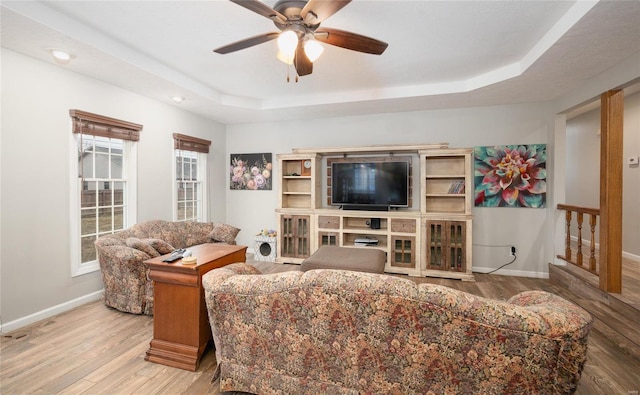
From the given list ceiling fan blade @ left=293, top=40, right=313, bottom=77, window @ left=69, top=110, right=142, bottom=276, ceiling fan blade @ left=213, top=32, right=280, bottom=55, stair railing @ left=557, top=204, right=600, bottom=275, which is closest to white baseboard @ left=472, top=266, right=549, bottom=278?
stair railing @ left=557, top=204, right=600, bottom=275

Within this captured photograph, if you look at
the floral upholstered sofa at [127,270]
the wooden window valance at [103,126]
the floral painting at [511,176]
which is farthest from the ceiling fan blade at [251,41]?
the floral painting at [511,176]

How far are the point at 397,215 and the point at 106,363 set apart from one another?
367 centimetres

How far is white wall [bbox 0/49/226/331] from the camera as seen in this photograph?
2.63 metres

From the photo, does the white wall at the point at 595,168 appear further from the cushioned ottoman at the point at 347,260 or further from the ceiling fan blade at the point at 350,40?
the ceiling fan blade at the point at 350,40

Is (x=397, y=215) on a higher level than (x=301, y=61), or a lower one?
lower

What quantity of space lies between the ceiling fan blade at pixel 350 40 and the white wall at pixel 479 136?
2579 mm

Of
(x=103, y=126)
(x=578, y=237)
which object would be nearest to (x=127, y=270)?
(x=103, y=126)

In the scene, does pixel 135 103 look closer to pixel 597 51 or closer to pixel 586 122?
pixel 597 51

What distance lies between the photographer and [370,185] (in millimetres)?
4703

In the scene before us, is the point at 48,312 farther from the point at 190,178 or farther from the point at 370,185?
the point at 370,185

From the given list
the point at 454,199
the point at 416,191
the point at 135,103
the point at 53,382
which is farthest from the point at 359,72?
the point at 53,382

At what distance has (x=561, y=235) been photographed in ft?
13.4

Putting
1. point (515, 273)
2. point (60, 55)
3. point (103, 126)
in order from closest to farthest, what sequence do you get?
point (60, 55) → point (103, 126) → point (515, 273)

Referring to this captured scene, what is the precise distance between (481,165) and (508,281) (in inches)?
67.8
